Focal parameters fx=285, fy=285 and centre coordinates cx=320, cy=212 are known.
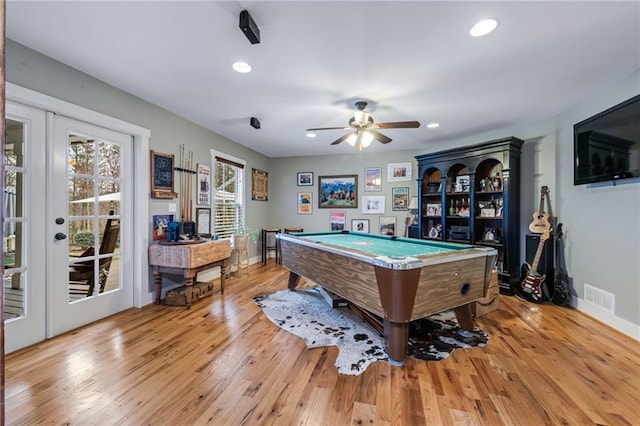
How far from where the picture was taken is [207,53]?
7.53 ft

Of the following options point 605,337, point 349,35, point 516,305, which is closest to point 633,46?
point 349,35

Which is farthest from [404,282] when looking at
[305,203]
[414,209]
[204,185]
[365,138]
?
[305,203]

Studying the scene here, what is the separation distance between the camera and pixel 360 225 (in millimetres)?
6023

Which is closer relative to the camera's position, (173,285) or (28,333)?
(28,333)

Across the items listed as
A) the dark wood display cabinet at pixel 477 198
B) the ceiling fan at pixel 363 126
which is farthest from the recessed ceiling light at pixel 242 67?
the dark wood display cabinet at pixel 477 198

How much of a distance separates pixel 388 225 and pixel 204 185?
11.7 feet

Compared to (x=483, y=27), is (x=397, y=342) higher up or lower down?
lower down

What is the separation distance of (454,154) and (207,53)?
152 inches

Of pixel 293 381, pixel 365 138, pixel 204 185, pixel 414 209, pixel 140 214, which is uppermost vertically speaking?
pixel 365 138

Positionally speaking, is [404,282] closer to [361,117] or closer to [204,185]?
[361,117]

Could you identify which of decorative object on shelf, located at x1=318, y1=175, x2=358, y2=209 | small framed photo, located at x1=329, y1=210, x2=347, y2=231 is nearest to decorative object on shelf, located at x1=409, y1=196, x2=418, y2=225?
decorative object on shelf, located at x1=318, y1=175, x2=358, y2=209

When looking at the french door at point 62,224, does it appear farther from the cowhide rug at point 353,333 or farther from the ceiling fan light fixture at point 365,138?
the ceiling fan light fixture at point 365,138

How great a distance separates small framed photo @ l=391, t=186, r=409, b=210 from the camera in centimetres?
568

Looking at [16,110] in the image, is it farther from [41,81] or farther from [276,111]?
[276,111]
